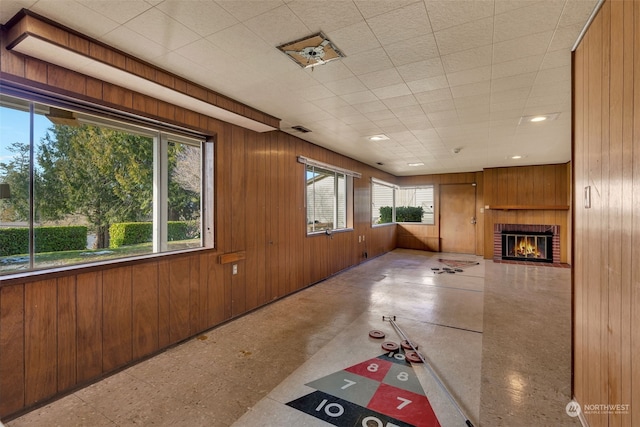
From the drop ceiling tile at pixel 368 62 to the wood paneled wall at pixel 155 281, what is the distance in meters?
1.47

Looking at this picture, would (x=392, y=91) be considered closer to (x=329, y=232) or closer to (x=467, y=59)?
(x=467, y=59)

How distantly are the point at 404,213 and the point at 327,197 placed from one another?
4665 mm

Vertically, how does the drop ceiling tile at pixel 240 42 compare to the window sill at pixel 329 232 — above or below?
above

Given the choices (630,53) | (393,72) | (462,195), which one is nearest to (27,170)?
(393,72)

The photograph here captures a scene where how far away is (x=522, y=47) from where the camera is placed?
84.4 inches

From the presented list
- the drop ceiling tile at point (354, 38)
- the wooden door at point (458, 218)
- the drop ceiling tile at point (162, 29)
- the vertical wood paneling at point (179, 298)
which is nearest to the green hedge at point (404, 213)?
the wooden door at point (458, 218)

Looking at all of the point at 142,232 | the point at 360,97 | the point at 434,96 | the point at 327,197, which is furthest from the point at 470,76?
the point at 327,197

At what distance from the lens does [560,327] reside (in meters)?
3.30

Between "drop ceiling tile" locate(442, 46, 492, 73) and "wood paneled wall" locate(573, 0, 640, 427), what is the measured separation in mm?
583

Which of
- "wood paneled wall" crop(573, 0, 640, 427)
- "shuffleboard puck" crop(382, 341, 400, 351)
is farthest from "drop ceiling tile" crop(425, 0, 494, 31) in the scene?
"shuffleboard puck" crop(382, 341, 400, 351)

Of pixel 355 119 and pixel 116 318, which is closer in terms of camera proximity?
pixel 116 318

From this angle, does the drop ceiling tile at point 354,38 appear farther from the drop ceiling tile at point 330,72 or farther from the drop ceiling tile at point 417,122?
the drop ceiling tile at point 417,122

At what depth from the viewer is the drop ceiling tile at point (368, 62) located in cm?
223

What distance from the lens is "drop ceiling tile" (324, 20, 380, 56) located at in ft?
6.31
